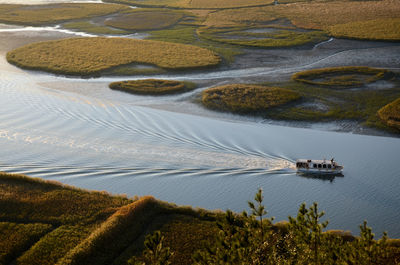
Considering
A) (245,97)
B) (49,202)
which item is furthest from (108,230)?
(245,97)

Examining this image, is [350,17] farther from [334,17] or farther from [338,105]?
[338,105]

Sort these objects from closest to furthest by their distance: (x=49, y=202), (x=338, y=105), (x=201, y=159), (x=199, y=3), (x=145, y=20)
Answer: (x=49, y=202), (x=201, y=159), (x=338, y=105), (x=145, y=20), (x=199, y=3)

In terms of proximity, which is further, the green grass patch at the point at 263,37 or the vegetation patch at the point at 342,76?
the green grass patch at the point at 263,37

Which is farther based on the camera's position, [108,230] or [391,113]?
[391,113]

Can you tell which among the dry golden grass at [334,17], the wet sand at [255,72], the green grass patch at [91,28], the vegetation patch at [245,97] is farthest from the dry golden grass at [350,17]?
the green grass patch at [91,28]

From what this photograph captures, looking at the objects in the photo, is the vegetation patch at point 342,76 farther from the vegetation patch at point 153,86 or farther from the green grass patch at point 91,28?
the green grass patch at point 91,28

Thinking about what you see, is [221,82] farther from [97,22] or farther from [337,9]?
[337,9]

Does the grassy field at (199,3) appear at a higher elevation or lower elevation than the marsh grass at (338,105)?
higher

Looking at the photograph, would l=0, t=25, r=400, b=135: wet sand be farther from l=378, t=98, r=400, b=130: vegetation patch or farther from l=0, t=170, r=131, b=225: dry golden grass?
l=0, t=170, r=131, b=225: dry golden grass
